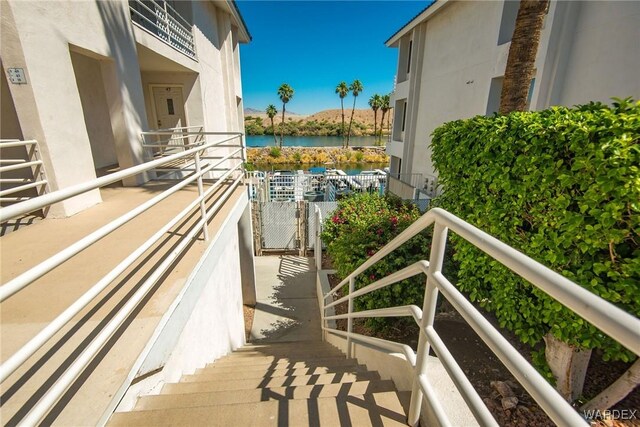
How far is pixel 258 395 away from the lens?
212 centimetres

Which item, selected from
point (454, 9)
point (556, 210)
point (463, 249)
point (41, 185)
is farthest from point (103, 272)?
point (454, 9)

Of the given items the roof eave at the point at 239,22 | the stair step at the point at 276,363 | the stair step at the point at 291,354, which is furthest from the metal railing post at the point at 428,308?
the roof eave at the point at 239,22

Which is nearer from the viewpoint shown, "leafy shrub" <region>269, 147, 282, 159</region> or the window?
the window

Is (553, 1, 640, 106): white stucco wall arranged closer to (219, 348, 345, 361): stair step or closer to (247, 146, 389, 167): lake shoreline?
(219, 348, 345, 361): stair step

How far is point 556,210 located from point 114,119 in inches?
271

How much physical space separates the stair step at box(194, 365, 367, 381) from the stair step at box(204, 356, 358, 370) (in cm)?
16

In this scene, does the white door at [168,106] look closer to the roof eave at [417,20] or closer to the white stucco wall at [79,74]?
the white stucco wall at [79,74]

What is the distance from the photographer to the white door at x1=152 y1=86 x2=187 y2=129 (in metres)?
9.01

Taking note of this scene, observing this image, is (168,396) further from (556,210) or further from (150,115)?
(150,115)

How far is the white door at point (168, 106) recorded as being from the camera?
29.6ft

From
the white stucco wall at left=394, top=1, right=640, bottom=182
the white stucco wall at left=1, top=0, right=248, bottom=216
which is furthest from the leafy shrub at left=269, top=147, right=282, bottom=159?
the white stucco wall at left=1, top=0, right=248, bottom=216

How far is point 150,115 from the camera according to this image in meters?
9.10

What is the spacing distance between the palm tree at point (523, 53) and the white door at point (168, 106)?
9201mm

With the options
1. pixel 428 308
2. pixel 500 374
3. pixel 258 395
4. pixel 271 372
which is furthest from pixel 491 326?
pixel 271 372
